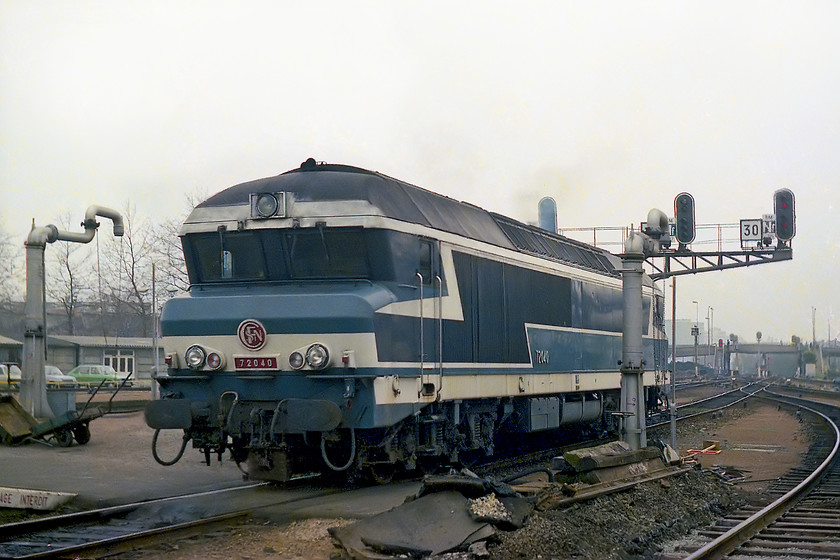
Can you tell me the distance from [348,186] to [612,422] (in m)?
11.9

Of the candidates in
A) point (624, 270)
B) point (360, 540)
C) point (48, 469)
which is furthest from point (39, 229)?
point (360, 540)

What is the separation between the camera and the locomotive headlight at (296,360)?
38.2 ft

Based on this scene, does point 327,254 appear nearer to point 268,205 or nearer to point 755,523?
point 268,205

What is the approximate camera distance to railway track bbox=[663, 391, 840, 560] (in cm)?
962

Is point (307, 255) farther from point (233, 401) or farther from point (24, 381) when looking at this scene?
point (24, 381)

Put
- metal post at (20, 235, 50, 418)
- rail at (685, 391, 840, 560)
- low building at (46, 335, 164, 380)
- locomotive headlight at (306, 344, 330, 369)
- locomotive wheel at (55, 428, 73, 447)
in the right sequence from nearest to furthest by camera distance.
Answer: rail at (685, 391, 840, 560)
locomotive headlight at (306, 344, 330, 369)
locomotive wheel at (55, 428, 73, 447)
metal post at (20, 235, 50, 418)
low building at (46, 335, 164, 380)

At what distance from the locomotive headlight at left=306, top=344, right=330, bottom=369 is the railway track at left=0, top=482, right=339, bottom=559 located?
191 centimetres

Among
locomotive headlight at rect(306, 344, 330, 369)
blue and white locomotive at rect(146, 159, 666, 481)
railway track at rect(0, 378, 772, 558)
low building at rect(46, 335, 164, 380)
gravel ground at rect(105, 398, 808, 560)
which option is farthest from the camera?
low building at rect(46, 335, 164, 380)

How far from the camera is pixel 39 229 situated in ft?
66.4

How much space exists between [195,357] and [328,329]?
1855mm

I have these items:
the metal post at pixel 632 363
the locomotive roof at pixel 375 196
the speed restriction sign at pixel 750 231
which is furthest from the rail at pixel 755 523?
the speed restriction sign at pixel 750 231

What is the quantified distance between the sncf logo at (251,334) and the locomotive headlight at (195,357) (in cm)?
55

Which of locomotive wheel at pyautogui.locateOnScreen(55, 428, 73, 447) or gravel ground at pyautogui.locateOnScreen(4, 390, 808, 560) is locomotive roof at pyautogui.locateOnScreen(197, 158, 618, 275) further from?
locomotive wheel at pyautogui.locateOnScreen(55, 428, 73, 447)

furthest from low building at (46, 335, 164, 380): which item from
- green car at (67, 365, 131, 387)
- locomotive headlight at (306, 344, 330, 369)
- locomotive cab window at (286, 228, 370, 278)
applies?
locomotive headlight at (306, 344, 330, 369)
